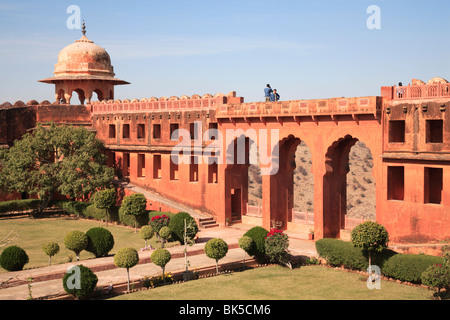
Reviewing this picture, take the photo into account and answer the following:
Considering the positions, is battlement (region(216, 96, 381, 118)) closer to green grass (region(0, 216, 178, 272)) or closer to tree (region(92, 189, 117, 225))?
tree (region(92, 189, 117, 225))

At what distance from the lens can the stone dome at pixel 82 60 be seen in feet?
146

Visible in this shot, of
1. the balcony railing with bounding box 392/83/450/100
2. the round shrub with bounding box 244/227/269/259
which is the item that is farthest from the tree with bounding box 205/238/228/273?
the balcony railing with bounding box 392/83/450/100

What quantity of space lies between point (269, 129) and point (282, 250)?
8.11 m

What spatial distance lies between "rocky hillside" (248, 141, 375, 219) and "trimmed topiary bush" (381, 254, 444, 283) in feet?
105

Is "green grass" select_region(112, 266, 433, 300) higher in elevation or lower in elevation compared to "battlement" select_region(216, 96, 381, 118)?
lower

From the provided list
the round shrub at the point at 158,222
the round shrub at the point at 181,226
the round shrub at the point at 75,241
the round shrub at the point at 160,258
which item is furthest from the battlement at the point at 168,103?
the round shrub at the point at 160,258

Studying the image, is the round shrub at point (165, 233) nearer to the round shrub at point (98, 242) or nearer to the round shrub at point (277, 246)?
the round shrub at point (98, 242)

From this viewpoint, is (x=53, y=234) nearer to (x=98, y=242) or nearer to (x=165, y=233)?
(x=98, y=242)

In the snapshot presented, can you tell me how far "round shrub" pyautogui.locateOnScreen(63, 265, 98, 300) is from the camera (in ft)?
61.3

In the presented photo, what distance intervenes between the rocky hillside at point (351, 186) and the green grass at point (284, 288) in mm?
31350

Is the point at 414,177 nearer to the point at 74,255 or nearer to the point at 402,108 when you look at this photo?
the point at 402,108

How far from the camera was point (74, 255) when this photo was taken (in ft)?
84.6

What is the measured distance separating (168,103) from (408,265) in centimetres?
1989

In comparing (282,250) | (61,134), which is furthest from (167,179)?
(282,250)
